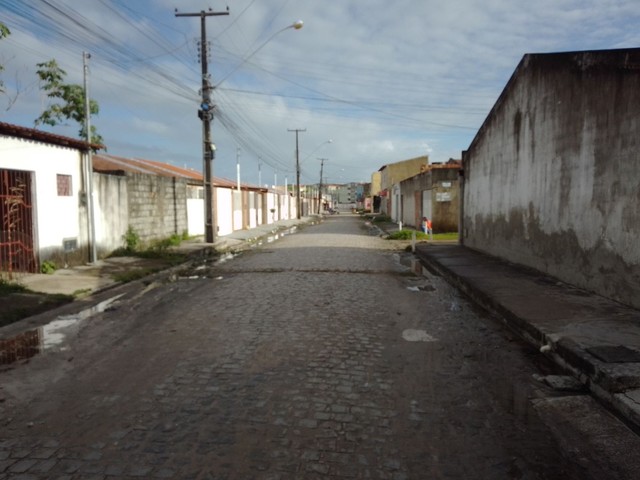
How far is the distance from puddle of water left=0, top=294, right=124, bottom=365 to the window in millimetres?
5620

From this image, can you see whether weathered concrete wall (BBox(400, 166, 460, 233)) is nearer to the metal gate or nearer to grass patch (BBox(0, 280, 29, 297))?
the metal gate

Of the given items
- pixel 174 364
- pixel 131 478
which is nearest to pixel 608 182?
pixel 174 364

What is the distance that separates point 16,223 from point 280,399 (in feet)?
31.1

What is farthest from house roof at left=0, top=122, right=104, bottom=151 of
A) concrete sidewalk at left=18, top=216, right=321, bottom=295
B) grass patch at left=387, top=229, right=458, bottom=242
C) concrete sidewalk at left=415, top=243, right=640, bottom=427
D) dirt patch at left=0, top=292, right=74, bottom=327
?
grass patch at left=387, top=229, right=458, bottom=242

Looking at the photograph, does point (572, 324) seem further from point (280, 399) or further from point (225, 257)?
point (225, 257)

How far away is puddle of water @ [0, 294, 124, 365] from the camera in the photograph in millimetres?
5742

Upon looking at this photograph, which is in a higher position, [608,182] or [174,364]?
[608,182]

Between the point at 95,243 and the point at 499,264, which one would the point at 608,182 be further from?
the point at 95,243

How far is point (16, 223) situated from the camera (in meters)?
10.9

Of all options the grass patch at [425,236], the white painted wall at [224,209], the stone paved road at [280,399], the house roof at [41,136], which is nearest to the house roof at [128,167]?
the white painted wall at [224,209]

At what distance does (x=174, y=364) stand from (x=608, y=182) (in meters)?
6.94

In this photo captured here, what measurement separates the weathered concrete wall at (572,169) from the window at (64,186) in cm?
1139

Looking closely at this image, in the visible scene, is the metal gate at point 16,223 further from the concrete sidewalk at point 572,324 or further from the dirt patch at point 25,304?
the concrete sidewalk at point 572,324

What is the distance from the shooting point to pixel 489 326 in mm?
6961
